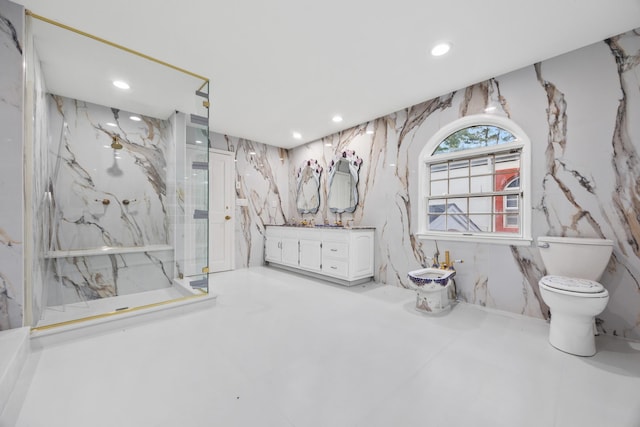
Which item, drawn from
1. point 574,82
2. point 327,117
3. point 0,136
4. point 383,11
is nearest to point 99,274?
point 0,136

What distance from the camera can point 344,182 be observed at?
4.20m

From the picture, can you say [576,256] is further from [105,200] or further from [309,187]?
[105,200]

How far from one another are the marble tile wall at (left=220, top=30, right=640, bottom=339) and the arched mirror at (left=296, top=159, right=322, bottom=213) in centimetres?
136

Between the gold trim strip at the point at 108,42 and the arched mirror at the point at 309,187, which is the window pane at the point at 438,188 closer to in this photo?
the arched mirror at the point at 309,187

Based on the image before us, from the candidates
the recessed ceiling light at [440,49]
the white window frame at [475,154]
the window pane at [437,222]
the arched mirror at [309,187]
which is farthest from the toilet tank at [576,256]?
the arched mirror at [309,187]

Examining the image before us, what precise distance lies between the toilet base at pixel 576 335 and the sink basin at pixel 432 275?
834mm

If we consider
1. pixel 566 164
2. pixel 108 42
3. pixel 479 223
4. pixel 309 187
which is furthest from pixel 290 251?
pixel 566 164

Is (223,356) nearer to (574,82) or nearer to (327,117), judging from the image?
(327,117)

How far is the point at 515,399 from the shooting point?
1.36m

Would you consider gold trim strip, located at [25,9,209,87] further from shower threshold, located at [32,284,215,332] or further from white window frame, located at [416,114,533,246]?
white window frame, located at [416,114,533,246]

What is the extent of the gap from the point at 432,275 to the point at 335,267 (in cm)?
125

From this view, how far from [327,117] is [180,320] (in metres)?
3.02

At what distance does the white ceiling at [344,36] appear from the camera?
1820 millimetres

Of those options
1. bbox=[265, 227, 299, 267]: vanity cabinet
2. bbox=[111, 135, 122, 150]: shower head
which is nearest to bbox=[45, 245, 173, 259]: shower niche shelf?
bbox=[111, 135, 122, 150]: shower head
